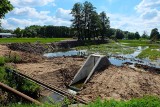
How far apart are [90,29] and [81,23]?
5.31 metres

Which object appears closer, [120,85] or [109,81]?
[120,85]

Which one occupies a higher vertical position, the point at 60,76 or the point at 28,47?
the point at 28,47

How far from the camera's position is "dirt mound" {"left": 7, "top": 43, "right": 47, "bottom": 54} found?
56.9 meters

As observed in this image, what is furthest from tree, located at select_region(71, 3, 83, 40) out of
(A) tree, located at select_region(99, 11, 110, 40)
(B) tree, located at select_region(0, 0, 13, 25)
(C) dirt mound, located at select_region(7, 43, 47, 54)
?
(B) tree, located at select_region(0, 0, 13, 25)

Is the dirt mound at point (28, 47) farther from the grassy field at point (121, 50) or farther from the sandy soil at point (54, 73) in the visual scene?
the sandy soil at point (54, 73)

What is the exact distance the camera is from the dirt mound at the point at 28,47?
187 feet

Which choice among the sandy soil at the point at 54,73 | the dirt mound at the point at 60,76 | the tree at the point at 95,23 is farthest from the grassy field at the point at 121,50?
the sandy soil at the point at 54,73

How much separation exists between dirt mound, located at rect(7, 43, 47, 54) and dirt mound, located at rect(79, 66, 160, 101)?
3402 cm

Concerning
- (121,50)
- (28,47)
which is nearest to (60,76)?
(28,47)

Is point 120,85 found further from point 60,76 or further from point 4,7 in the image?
point 4,7

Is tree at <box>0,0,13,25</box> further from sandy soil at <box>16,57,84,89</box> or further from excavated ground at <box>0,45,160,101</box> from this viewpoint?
sandy soil at <box>16,57,84,89</box>

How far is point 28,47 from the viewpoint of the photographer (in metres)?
62.5

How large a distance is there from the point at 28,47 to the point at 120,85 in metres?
43.4

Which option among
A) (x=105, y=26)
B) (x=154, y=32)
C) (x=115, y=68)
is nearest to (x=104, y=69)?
(x=115, y=68)
